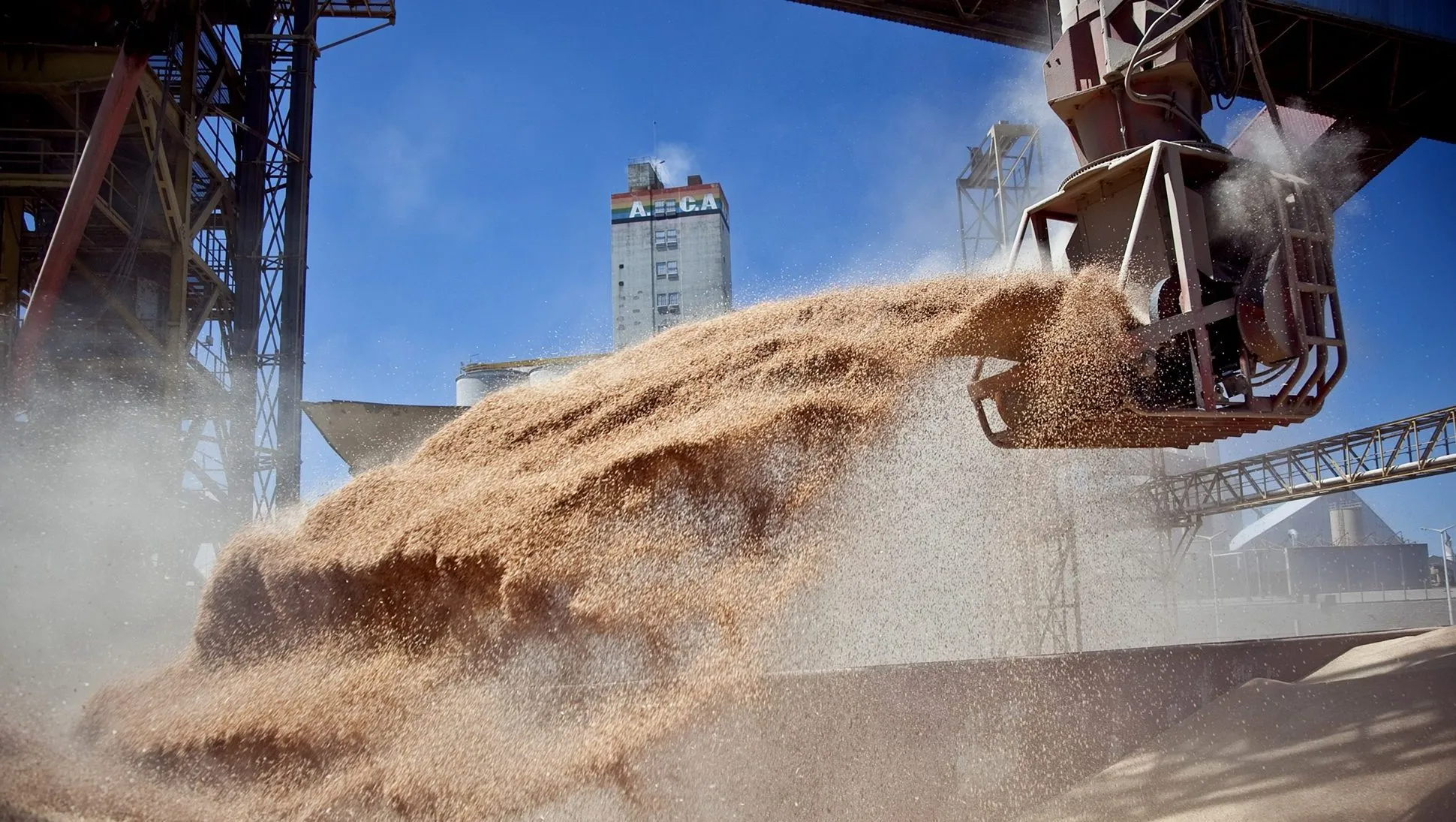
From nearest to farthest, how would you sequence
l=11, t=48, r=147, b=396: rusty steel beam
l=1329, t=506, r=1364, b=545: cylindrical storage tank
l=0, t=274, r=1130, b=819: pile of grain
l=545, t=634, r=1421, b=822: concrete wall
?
1. l=0, t=274, r=1130, b=819: pile of grain
2. l=545, t=634, r=1421, b=822: concrete wall
3. l=11, t=48, r=147, b=396: rusty steel beam
4. l=1329, t=506, r=1364, b=545: cylindrical storage tank

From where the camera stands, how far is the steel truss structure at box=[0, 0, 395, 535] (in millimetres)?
10523

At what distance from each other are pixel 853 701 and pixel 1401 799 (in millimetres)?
1926

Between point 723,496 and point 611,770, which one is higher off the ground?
point 723,496

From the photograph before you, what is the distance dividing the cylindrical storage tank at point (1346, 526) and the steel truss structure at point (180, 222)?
3617cm

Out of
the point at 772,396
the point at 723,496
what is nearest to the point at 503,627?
the point at 723,496

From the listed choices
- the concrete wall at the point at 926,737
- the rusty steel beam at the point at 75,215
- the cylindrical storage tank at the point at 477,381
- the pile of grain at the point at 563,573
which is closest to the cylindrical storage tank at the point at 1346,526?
the cylindrical storage tank at the point at 477,381

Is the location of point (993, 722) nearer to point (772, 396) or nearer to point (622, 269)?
point (772, 396)

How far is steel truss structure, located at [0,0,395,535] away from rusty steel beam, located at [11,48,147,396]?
0.48 m

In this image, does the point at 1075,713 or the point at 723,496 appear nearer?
the point at 723,496

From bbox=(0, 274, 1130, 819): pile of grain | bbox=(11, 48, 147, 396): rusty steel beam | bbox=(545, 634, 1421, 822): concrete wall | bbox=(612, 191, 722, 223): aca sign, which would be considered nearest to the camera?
bbox=(0, 274, 1130, 819): pile of grain

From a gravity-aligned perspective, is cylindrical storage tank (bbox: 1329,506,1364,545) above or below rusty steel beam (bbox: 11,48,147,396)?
below

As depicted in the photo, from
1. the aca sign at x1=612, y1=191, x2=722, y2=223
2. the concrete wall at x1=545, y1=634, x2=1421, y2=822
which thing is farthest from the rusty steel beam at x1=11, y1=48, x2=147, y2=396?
the aca sign at x1=612, y1=191, x2=722, y2=223

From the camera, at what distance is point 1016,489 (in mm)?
6145

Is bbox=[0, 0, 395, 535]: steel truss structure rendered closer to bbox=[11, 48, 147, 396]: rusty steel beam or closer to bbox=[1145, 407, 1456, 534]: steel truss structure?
bbox=[11, 48, 147, 396]: rusty steel beam
